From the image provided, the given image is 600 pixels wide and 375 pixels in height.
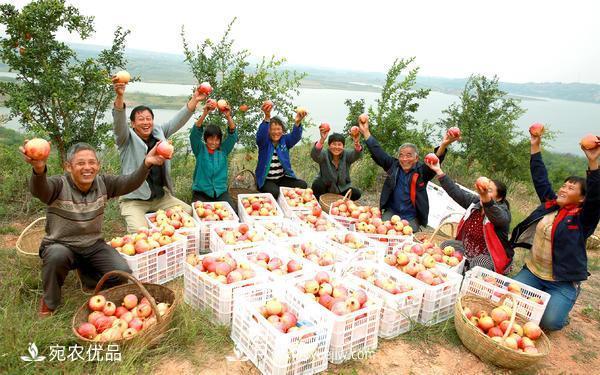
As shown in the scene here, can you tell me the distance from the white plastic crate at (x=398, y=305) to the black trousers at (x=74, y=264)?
7.54 feet

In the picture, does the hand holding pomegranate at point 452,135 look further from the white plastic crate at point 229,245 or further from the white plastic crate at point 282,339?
the white plastic crate at point 282,339

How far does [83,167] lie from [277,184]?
151 inches

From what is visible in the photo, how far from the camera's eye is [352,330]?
Result: 3.27 m

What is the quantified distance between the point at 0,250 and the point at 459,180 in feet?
31.9

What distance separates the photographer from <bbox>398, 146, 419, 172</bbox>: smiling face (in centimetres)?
575

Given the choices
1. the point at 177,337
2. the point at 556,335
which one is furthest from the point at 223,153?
the point at 556,335

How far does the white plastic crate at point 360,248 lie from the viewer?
450 centimetres

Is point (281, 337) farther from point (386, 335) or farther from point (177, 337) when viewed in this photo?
point (386, 335)

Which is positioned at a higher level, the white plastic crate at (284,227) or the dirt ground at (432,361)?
the white plastic crate at (284,227)

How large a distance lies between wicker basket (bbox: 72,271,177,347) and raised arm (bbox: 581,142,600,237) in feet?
12.7

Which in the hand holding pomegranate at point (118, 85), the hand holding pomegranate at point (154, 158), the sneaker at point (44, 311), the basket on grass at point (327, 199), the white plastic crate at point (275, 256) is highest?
the hand holding pomegranate at point (118, 85)

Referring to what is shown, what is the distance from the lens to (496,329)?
11.6 ft

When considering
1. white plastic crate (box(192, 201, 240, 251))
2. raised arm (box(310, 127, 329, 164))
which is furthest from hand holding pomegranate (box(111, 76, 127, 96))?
raised arm (box(310, 127, 329, 164))

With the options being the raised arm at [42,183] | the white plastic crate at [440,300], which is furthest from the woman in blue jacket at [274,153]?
the raised arm at [42,183]
